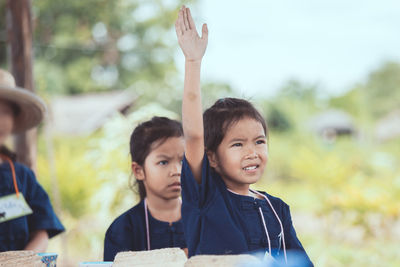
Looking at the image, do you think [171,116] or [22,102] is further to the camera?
[171,116]

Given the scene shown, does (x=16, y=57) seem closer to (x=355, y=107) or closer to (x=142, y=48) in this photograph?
(x=142, y=48)

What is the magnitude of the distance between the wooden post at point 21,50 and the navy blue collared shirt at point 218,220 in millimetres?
2597

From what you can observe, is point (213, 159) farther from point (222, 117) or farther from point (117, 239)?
point (117, 239)

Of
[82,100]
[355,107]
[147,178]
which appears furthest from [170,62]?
[147,178]

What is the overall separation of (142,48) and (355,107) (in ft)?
55.0

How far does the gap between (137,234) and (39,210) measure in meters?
0.65

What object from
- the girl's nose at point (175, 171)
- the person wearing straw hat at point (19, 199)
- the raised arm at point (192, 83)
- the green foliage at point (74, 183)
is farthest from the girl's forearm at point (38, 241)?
the green foliage at point (74, 183)

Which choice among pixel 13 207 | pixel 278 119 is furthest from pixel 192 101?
pixel 278 119

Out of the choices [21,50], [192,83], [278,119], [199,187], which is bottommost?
[199,187]

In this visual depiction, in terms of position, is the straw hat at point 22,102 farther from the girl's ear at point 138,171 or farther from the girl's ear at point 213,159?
the girl's ear at point 213,159

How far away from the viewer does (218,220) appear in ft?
5.37

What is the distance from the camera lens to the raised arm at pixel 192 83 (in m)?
1.58

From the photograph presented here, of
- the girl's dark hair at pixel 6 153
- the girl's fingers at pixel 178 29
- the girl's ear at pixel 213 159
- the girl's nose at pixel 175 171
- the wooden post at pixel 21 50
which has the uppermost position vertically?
the wooden post at pixel 21 50

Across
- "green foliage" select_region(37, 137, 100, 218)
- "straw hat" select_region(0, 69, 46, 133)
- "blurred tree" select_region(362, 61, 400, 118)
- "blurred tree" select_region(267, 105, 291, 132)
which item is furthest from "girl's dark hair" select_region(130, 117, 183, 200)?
"blurred tree" select_region(362, 61, 400, 118)
